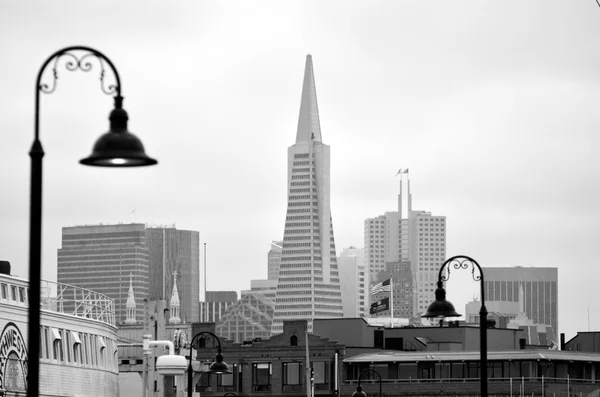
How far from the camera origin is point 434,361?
121m

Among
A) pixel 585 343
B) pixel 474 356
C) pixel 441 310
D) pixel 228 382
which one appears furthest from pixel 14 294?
pixel 585 343

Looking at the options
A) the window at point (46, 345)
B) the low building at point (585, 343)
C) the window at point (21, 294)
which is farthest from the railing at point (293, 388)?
the window at point (21, 294)

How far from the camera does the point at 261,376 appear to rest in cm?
13200

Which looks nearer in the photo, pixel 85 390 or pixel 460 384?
pixel 85 390

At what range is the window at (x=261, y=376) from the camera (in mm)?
130750

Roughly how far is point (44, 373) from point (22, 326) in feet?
15.4

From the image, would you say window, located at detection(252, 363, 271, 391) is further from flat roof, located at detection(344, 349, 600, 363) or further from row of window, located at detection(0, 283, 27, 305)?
row of window, located at detection(0, 283, 27, 305)

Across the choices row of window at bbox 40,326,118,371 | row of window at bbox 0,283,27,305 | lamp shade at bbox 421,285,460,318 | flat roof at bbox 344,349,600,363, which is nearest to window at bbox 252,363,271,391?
flat roof at bbox 344,349,600,363

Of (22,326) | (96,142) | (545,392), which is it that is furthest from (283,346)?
(96,142)

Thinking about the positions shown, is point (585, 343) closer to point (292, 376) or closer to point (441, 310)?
point (292, 376)

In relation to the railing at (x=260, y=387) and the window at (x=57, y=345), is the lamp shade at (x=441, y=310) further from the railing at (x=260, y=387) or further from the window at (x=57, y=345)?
the railing at (x=260, y=387)

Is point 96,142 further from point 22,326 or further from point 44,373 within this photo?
point 44,373

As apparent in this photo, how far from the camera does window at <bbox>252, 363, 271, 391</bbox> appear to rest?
130750 mm

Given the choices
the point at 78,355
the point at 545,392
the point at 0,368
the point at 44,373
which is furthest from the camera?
the point at 545,392
